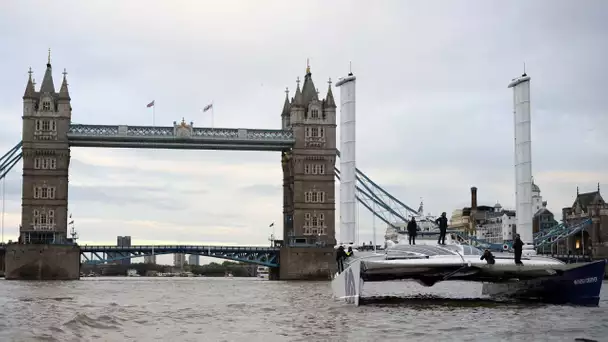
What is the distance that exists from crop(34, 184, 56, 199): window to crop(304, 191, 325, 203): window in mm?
24326

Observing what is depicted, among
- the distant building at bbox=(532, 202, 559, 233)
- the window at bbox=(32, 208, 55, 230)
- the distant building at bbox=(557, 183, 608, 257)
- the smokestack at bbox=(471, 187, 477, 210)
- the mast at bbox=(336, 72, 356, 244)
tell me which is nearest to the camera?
the mast at bbox=(336, 72, 356, 244)

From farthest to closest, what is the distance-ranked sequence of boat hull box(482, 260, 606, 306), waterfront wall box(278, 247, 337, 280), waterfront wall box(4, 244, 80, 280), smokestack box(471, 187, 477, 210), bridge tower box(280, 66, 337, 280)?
smokestack box(471, 187, 477, 210), bridge tower box(280, 66, 337, 280), waterfront wall box(278, 247, 337, 280), waterfront wall box(4, 244, 80, 280), boat hull box(482, 260, 606, 306)

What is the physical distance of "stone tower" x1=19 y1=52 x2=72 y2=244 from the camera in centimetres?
9281

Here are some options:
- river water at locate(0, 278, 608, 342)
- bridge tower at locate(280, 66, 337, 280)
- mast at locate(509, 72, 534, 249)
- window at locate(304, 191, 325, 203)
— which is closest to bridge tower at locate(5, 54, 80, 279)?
bridge tower at locate(280, 66, 337, 280)

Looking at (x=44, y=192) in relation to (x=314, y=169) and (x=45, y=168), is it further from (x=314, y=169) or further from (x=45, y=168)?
(x=314, y=169)

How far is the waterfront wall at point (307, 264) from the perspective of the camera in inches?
3647

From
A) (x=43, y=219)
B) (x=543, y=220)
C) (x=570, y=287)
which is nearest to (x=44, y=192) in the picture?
(x=43, y=219)

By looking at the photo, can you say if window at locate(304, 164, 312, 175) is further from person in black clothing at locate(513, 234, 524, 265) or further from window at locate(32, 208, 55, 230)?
person in black clothing at locate(513, 234, 524, 265)

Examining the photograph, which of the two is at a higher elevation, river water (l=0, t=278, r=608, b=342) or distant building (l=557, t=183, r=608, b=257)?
distant building (l=557, t=183, r=608, b=257)

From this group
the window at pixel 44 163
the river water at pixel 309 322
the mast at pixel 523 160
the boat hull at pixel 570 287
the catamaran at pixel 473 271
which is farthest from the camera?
the window at pixel 44 163

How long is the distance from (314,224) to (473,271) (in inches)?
2388

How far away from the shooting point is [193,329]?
26469 mm

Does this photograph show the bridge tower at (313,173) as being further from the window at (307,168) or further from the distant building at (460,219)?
the distant building at (460,219)

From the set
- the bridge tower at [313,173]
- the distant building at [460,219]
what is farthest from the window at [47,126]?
the distant building at [460,219]
